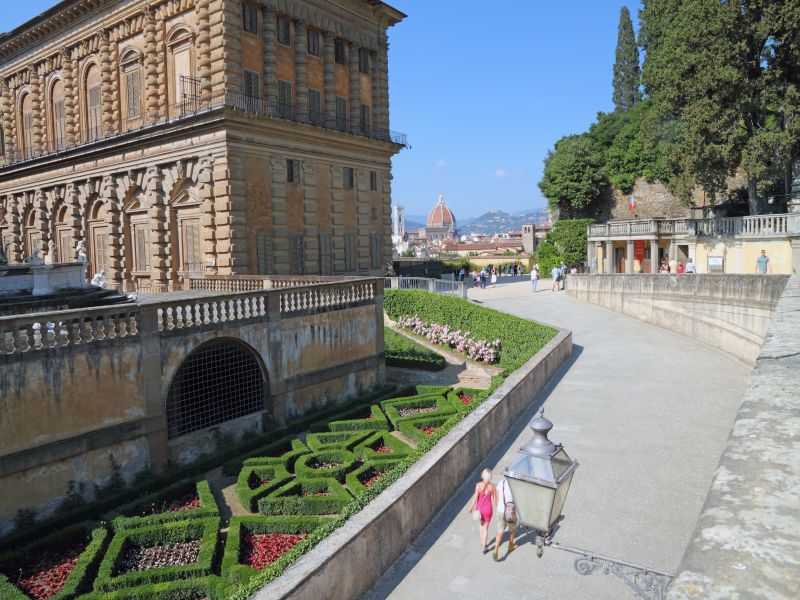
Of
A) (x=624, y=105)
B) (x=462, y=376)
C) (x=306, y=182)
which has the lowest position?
(x=462, y=376)

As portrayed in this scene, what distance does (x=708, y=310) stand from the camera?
23.7 meters

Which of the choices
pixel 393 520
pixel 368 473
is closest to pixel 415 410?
pixel 368 473

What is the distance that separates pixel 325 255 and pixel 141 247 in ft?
32.8

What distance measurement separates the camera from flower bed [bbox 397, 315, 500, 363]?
24.1m

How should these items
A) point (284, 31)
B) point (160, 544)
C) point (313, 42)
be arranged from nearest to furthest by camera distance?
1. point (160, 544)
2. point (284, 31)
3. point (313, 42)

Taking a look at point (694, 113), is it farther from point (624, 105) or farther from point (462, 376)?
point (624, 105)

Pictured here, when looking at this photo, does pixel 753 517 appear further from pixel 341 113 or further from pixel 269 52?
pixel 341 113

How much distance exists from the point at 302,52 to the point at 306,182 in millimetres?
6934

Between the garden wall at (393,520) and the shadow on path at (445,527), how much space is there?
3.5 inches

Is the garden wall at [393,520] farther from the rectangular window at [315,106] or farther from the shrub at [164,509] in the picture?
the rectangular window at [315,106]

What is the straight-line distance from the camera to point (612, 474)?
11.8 metres

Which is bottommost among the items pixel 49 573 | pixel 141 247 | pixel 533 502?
pixel 49 573

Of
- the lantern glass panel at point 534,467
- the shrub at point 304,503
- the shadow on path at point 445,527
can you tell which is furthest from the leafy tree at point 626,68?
the lantern glass panel at point 534,467

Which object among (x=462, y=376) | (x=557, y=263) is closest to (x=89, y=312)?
(x=462, y=376)
